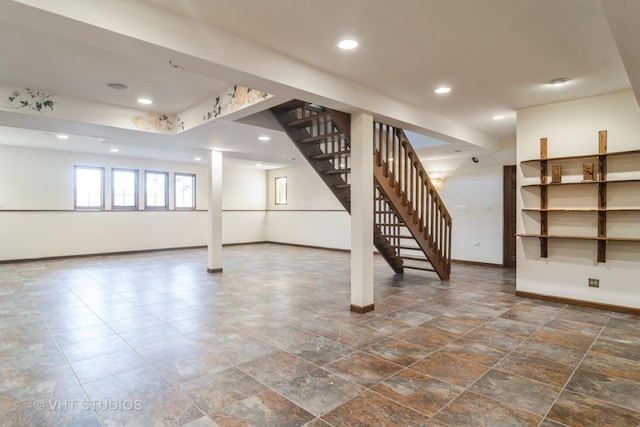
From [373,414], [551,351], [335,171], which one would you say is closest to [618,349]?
[551,351]

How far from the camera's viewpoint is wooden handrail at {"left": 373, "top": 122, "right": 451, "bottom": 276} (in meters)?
4.86

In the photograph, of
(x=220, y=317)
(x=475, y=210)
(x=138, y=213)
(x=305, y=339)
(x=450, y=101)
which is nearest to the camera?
(x=305, y=339)

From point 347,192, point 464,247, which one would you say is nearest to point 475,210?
point 464,247

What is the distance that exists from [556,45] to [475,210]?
5.13 metres

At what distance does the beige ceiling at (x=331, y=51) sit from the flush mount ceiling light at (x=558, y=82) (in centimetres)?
10

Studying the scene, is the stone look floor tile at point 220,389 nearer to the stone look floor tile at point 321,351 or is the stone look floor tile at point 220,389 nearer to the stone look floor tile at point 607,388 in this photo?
the stone look floor tile at point 321,351

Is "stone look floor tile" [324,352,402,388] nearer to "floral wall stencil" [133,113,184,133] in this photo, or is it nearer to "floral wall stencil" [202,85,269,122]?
"floral wall stencil" [202,85,269,122]

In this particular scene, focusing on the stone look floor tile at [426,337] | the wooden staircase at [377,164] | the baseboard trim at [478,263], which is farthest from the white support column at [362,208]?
the baseboard trim at [478,263]

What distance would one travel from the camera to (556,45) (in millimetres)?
2930

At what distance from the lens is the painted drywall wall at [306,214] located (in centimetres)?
1009

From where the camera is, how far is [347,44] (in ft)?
9.55

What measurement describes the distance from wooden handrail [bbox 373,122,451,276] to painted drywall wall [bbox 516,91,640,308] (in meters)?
1.36

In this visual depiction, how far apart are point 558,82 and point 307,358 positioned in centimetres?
390

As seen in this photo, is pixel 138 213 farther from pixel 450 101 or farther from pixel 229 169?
pixel 450 101
